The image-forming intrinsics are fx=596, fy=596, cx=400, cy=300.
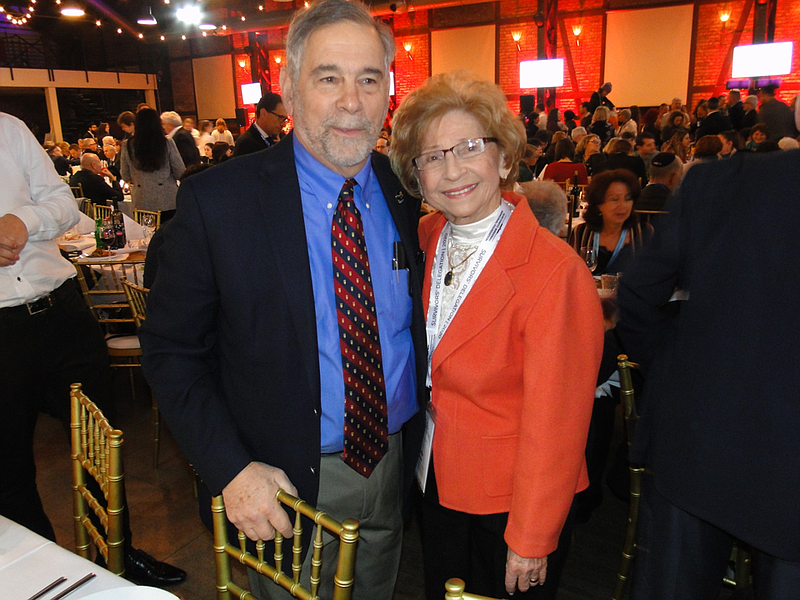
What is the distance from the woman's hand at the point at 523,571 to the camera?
136 cm

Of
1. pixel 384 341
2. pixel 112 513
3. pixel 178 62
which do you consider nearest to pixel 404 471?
pixel 384 341

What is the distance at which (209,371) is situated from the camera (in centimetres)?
136

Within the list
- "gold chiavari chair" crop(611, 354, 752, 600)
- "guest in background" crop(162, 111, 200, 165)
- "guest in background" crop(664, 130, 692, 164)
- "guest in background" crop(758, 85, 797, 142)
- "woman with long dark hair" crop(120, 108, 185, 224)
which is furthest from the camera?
"guest in background" crop(758, 85, 797, 142)

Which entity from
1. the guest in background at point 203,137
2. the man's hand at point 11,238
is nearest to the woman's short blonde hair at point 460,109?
the man's hand at point 11,238

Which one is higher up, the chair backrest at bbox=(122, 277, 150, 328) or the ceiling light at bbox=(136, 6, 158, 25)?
the ceiling light at bbox=(136, 6, 158, 25)

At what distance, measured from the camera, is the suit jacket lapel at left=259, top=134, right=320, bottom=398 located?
4.24ft

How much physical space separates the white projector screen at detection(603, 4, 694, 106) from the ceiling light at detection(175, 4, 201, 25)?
34.9 ft

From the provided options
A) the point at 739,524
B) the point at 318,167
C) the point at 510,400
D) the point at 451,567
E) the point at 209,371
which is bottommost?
the point at 451,567

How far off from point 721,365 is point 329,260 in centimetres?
85

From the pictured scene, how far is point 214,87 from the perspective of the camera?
19.4 metres

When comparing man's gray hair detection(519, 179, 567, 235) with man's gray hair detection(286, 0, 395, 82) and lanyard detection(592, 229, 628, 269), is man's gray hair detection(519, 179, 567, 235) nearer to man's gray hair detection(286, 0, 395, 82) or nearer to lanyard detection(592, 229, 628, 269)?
lanyard detection(592, 229, 628, 269)

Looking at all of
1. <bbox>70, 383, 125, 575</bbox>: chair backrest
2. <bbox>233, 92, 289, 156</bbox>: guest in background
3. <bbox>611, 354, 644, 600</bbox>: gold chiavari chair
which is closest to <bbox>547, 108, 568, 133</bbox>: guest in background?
<bbox>233, 92, 289, 156</bbox>: guest in background

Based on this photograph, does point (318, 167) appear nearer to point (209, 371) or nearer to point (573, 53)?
point (209, 371)

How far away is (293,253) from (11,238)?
112 centimetres
